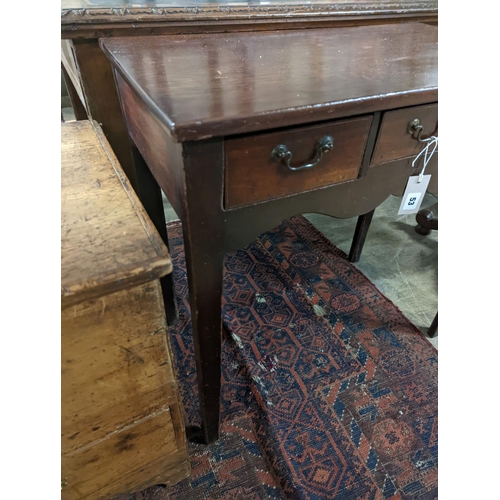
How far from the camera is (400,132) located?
0.71m

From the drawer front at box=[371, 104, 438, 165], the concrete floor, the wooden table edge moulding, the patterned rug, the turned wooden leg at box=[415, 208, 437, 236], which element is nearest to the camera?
the drawer front at box=[371, 104, 438, 165]

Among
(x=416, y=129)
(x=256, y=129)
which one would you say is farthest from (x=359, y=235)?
(x=256, y=129)

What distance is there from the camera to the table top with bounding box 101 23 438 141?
1.78ft

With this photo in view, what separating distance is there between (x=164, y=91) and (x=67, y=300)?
13.5 inches

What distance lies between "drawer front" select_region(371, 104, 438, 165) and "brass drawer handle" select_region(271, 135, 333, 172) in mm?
128

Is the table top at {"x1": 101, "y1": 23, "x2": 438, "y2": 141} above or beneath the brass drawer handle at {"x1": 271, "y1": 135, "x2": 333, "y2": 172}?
above

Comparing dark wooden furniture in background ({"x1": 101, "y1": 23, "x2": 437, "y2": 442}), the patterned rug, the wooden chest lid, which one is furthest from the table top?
the patterned rug

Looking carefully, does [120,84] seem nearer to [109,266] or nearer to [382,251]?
[109,266]

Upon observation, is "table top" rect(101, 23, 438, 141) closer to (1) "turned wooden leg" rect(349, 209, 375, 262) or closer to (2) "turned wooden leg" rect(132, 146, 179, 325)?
(2) "turned wooden leg" rect(132, 146, 179, 325)

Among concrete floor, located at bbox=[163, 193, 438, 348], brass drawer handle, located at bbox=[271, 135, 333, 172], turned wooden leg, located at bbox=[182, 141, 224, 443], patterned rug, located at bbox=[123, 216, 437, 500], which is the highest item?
brass drawer handle, located at bbox=[271, 135, 333, 172]

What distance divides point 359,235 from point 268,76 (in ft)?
3.32

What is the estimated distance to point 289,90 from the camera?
0.62 meters

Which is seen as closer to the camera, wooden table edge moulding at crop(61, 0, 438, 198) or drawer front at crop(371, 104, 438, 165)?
drawer front at crop(371, 104, 438, 165)

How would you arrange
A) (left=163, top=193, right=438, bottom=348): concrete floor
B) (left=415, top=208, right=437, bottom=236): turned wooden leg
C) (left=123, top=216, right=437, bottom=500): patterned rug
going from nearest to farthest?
(left=123, top=216, right=437, bottom=500): patterned rug < (left=163, top=193, right=438, bottom=348): concrete floor < (left=415, top=208, right=437, bottom=236): turned wooden leg
